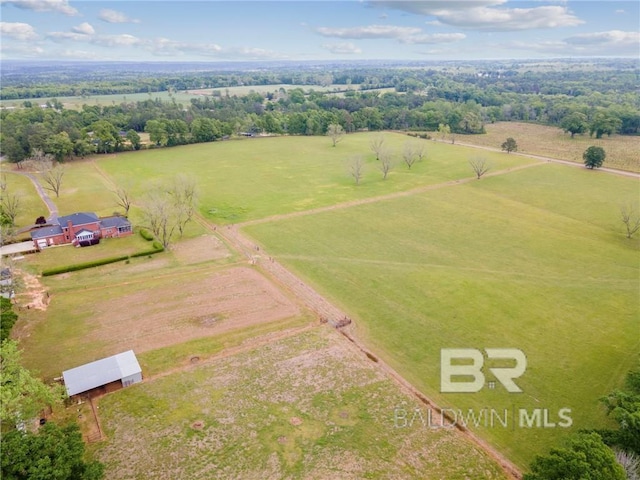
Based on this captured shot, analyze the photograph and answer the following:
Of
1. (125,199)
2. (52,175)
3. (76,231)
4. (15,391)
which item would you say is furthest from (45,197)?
(15,391)

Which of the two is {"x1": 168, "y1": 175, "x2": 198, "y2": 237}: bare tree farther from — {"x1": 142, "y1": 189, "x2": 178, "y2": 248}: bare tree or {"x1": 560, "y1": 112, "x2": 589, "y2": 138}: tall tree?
{"x1": 560, "y1": 112, "x2": 589, "y2": 138}: tall tree

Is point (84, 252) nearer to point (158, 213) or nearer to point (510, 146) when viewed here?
point (158, 213)

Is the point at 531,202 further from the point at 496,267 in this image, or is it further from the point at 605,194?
the point at 496,267

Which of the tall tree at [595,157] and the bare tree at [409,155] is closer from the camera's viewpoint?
the tall tree at [595,157]

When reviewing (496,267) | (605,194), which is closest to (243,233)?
(496,267)

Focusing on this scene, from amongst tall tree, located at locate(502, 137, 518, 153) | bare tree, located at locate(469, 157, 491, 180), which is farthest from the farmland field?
tall tree, located at locate(502, 137, 518, 153)

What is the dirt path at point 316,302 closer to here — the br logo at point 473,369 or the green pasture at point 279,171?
the br logo at point 473,369

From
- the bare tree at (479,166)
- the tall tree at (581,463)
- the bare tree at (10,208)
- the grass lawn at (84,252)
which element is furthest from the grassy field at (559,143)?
the bare tree at (10,208)
